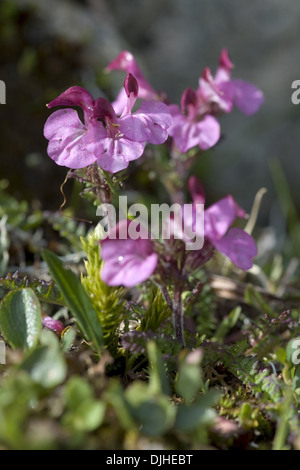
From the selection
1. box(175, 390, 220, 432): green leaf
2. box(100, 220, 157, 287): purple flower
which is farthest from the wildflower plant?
box(175, 390, 220, 432): green leaf

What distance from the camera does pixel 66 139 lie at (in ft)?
3.91

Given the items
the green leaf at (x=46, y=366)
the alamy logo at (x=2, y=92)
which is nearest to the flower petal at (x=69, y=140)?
the green leaf at (x=46, y=366)

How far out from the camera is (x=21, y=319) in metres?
1.10

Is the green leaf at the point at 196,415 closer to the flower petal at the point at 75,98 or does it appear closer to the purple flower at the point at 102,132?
the purple flower at the point at 102,132

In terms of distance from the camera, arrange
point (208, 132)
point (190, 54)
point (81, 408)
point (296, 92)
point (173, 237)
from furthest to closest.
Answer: point (190, 54) < point (296, 92) < point (208, 132) < point (173, 237) < point (81, 408)

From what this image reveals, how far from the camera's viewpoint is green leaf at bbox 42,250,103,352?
3.64ft

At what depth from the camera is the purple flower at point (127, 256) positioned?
982mm

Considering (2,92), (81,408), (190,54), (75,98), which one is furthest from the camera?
(190,54)

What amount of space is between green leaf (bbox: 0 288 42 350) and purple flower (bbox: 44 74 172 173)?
12.6 inches

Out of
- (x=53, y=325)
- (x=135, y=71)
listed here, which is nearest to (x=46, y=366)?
(x=53, y=325)

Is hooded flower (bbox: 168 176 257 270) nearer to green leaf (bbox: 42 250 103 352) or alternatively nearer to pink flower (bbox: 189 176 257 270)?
pink flower (bbox: 189 176 257 270)

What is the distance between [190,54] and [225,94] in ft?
5.16

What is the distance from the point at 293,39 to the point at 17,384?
9.66ft

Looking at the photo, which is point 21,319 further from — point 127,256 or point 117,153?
point 117,153
